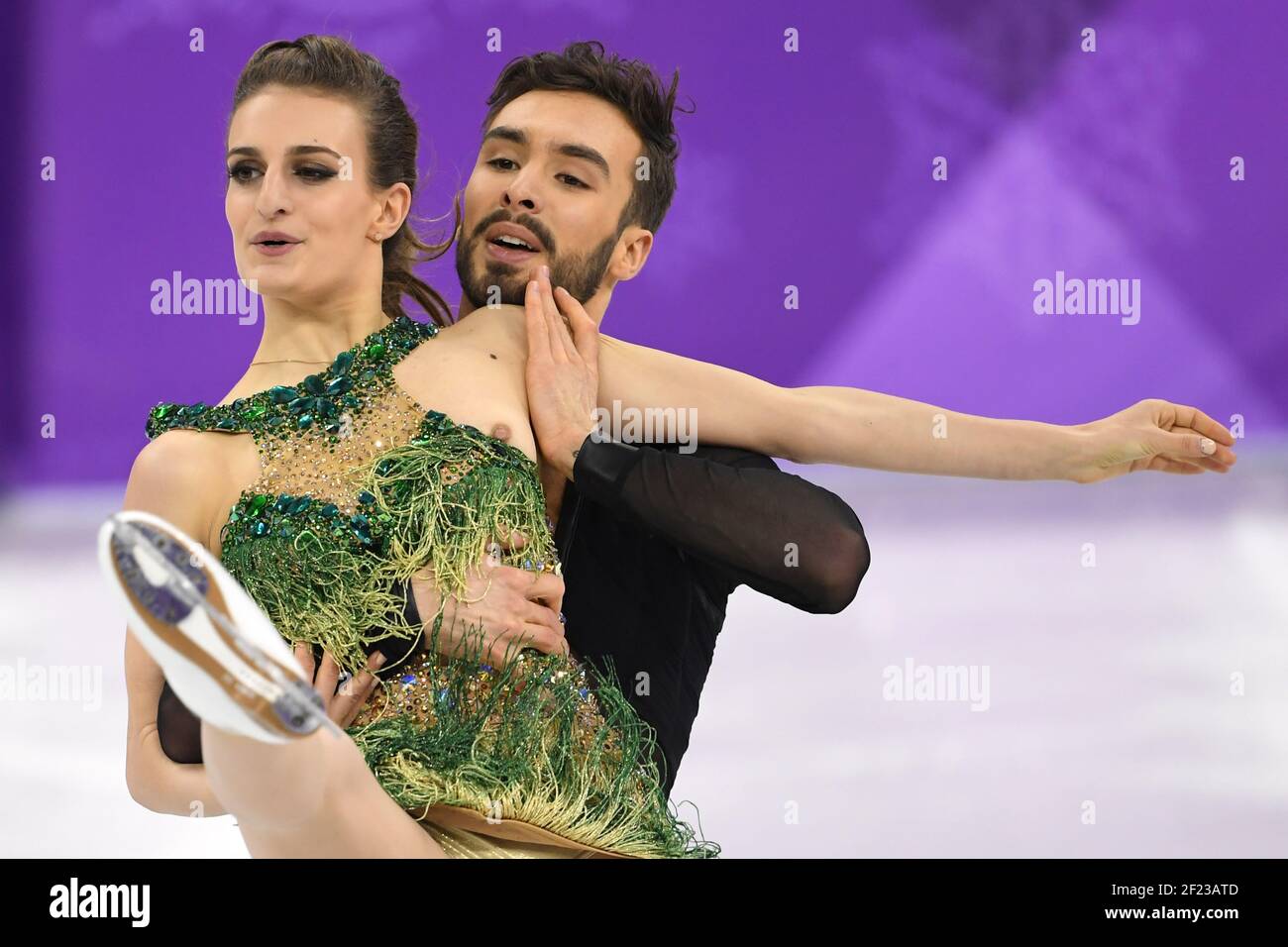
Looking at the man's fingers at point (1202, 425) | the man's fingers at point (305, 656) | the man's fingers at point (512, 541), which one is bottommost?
the man's fingers at point (305, 656)

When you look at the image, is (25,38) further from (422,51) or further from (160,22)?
(422,51)

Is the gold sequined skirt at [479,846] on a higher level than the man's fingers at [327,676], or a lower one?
lower

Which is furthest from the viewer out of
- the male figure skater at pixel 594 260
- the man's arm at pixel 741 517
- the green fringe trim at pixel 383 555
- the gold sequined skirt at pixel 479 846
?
the male figure skater at pixel 594 260

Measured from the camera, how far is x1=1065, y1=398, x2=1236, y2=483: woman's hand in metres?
3.04

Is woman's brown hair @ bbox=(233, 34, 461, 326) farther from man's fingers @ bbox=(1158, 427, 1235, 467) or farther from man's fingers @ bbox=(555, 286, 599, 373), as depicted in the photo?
man's fingers @ bbox=(1158, 427, 1235, 467)

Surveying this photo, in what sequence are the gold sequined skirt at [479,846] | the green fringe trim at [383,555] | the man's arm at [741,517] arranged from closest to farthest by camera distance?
the gold sequined skirt at [479,846], the green fringe trim at [383,555], the man's arm at [741,517]

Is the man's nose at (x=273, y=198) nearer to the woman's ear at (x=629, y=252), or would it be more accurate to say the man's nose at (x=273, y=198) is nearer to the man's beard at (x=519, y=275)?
the man's beard at (x=519, y=275)

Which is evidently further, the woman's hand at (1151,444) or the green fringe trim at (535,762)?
the woman's hand at (1151,444)

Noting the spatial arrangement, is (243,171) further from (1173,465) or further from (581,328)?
(1173,465)

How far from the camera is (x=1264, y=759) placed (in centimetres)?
404

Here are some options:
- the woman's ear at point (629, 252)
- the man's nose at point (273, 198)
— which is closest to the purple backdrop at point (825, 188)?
the woman's ear at point (629, 252)

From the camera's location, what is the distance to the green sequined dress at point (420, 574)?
95.9 inches

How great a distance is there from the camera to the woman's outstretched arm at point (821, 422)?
9.60 feet

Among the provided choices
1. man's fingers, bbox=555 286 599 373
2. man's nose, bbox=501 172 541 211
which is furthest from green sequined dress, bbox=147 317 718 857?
man's nose, bbox=501 172 541 211
